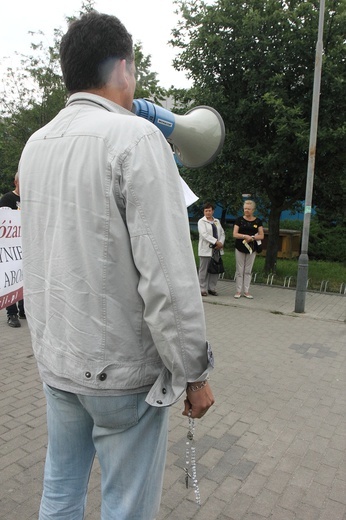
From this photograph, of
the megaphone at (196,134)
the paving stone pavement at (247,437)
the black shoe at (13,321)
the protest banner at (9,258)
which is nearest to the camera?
the megaphone at (196,134)

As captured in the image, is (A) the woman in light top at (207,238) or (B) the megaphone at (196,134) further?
(A) the woman in light top at (207,238)

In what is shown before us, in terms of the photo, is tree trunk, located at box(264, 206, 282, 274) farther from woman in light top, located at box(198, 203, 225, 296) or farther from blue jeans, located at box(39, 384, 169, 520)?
blue jeans, located at box(39, 384, 169, 520)

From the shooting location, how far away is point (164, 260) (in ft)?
4.05

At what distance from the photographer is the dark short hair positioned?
1.34m

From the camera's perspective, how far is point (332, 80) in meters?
8.05

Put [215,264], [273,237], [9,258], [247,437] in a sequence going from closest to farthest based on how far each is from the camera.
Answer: [247,437] → [9,258] → [215,264] → [273,237]

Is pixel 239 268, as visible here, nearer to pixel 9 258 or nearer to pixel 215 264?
pixel 215 264

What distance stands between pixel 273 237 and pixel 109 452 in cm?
961

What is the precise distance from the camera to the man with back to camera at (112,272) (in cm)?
Result: 124

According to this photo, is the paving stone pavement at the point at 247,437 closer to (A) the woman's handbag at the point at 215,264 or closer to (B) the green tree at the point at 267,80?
(A) the woman's handbag at the point at 215,264

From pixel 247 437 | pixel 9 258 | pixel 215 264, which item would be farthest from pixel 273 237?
pixel 247 437

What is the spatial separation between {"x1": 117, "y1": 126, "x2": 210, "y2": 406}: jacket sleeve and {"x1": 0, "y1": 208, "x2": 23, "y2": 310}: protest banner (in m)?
2.99

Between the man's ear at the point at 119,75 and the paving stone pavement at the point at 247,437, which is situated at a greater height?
the man's ear at the point at 119,75

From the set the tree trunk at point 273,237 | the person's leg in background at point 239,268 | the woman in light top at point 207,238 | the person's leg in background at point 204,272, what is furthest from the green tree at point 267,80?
the person's leg in background at point 204,272
